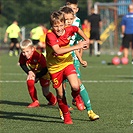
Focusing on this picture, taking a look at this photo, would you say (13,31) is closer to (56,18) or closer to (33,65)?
(33,65)

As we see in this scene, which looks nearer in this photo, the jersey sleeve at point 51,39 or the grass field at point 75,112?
the grass field at point 75,112

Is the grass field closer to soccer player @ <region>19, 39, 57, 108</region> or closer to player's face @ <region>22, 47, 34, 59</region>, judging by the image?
soccer player @ <region>19, 39, 57, 108</region>

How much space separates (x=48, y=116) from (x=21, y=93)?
3831 mm

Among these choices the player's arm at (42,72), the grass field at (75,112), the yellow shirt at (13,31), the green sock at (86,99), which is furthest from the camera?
the yellow shirt at (13,31)

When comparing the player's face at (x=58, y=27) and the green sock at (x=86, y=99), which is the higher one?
the player's face at (x=58, y=27)

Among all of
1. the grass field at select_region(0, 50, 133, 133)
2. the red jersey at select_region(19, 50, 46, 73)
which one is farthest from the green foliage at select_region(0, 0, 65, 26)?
the red jersey at select_region(19, 50, 46, 73)

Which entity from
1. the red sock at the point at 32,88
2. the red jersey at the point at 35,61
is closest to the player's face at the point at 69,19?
the red jersey at the point at 35,61

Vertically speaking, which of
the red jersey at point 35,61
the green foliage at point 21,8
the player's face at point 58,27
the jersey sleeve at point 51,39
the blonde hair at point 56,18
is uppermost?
the blonde hair at point 56,18

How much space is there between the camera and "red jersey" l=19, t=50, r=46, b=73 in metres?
11.2

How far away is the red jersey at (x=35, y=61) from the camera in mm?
11172

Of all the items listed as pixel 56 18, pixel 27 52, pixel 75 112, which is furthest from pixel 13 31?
pixel 56 18

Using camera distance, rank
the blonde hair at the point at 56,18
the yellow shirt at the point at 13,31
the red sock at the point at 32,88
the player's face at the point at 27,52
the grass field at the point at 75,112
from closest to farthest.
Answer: the grass field at the point at 75,112
the blonde hair at the point at 56,18
the player's face at the point at 27,52
the red sock at the point at 32,88
the yellow shirt at the point at 13,31

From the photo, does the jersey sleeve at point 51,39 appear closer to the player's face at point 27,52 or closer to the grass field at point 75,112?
the grass field at point 75,112

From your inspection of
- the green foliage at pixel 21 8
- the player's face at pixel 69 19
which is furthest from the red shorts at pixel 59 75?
the green foliage at pixel 21 8
